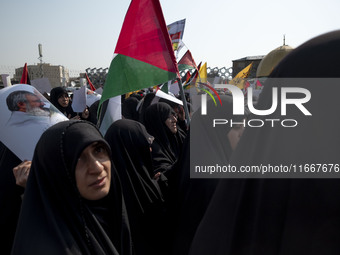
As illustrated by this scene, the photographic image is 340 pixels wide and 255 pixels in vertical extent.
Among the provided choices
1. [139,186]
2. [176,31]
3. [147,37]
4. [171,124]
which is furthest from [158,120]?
[176,31]

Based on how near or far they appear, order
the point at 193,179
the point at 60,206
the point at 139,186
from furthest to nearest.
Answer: the point at 139,186 < the point at 193,179 < the point at 60,206

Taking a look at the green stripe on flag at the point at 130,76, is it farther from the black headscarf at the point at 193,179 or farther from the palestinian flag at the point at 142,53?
the black headscarf at the point at 193,179

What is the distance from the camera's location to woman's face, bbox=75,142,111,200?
4.98 feet

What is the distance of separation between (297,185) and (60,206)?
1.20 metres

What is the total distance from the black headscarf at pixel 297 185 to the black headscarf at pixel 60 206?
954 mm

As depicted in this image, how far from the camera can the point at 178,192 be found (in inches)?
87.0

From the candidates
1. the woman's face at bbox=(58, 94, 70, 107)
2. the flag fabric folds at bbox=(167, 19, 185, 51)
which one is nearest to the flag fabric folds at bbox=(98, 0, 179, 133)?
the woman's face at bbox=(58, 94, 70, 107)

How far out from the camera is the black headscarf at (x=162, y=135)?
3.50 meters

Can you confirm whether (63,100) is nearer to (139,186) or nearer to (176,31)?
(176,31)

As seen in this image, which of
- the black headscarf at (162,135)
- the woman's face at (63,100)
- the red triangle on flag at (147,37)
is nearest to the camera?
the red triangle on flag at (147,37)

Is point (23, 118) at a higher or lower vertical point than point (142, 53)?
lower

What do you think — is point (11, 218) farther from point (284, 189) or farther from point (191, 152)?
point (284, 189)

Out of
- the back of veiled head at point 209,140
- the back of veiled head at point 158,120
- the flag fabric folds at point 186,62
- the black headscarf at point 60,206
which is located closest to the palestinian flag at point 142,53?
the back of veiled head at point 209,140

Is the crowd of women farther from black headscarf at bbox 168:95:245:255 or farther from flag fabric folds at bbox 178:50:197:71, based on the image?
flag fabric folds at bbox 178:50:197:71
